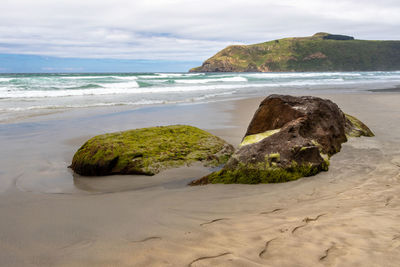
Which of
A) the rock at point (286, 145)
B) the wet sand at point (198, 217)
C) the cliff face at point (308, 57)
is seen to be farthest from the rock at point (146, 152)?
the cliff face at point (308, 57)

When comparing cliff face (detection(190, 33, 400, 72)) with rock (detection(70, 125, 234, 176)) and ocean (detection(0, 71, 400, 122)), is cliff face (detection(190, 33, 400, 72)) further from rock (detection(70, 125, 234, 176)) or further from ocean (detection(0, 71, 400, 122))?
rock (detection(70, 125, 234, 176))

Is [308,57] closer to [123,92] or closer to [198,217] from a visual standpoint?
[123,92]

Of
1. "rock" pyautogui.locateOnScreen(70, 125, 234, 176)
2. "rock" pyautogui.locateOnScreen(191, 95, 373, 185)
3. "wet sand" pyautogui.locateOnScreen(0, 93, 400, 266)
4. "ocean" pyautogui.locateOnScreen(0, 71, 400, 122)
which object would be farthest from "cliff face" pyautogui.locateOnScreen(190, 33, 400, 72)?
"wet sand" pyautogui.locateOnScreen(0, 93, 400, 266)

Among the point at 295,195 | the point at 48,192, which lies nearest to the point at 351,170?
the point at 295,195

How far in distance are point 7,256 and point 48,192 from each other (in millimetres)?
1591

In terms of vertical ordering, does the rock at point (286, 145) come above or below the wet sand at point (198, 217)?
above

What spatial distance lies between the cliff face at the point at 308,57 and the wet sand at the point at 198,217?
131063 millimetres

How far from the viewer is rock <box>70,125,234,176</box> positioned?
4484mm

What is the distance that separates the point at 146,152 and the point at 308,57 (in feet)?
476

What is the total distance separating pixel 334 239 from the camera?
2.27 meters

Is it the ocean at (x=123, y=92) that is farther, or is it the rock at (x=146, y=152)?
the ocean at (x=123, y=92)

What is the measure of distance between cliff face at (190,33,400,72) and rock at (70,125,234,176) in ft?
427

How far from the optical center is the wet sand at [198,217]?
2.14 metres

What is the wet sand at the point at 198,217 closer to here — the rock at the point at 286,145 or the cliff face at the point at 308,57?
the rock at the point at 286,145
